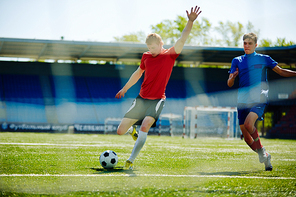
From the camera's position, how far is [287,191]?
3.34 metres

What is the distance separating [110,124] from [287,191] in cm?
1800

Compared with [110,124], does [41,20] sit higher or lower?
higher

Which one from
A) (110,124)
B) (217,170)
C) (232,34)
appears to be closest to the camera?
(217,170)

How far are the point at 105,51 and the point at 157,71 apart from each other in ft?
69.1

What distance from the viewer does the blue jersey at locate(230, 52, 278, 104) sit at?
17.0ft

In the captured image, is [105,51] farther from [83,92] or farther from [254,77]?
[254,77]

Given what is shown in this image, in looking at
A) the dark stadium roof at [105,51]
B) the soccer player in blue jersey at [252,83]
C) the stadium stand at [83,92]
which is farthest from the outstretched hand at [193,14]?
the stadium stand at [83,92]

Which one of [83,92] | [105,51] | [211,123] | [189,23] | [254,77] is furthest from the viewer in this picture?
[83,92]

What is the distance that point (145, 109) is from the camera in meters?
5.00

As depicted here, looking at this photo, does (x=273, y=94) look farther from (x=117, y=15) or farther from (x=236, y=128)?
(x=117, y=15)

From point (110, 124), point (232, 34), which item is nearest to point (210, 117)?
point (110, 124)

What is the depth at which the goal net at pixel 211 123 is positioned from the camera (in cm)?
1827

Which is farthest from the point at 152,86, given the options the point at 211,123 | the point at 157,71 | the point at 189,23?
the point at 211,123

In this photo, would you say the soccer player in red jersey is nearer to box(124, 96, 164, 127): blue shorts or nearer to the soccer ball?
box(124, 96, 164, 127): blue shorts
